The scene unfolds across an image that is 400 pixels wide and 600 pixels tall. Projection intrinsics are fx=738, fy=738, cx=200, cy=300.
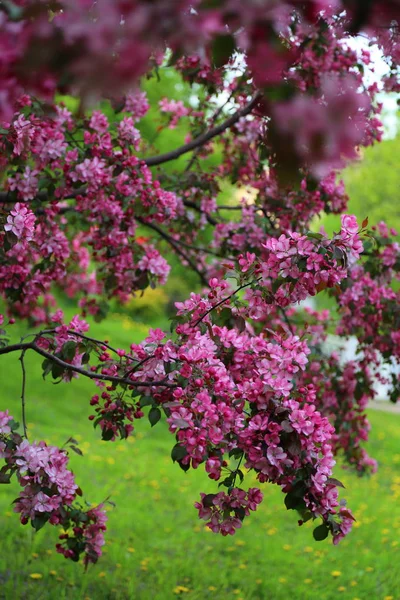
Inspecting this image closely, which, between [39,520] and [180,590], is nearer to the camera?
[39,520]

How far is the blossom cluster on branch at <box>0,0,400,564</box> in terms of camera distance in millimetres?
1167

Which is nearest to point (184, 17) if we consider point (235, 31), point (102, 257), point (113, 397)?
point (235, 31)

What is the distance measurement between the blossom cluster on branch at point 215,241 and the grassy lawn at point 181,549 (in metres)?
1.15

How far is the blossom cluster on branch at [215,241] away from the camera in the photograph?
3.83 feet

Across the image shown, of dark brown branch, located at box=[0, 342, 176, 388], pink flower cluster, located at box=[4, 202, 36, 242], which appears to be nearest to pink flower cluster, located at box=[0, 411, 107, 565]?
dark brown branch, located at box=[0, 342, 176, 388]

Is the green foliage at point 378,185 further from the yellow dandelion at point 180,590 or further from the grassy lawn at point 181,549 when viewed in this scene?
the yellow dandelion at point 180,590

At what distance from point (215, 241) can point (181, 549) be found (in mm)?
2762

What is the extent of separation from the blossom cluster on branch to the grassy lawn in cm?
115

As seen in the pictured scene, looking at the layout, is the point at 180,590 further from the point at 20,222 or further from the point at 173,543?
the point at 20,222

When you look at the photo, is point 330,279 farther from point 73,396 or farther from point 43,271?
point 73,396

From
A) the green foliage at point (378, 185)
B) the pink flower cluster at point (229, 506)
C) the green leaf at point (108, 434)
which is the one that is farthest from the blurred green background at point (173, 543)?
the green foliage at point (378, 185)

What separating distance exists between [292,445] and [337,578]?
3.67 m

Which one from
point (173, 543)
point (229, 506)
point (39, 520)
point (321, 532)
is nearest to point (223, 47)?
point (229, 506)

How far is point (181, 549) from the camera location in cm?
621
